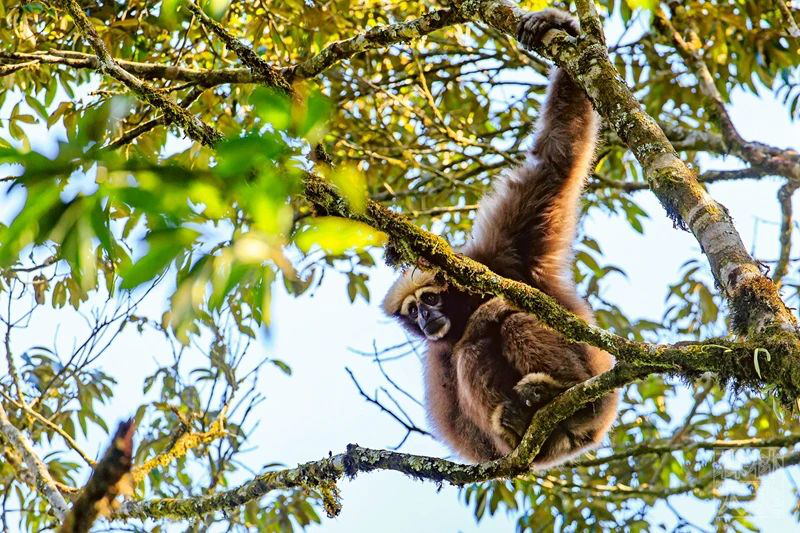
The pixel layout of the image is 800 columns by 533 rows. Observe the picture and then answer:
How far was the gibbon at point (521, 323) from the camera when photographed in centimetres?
481

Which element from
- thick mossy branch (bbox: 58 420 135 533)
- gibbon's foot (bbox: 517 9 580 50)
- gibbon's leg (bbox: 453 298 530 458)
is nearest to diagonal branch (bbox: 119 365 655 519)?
gibbon's leg (bbox: 453 298 530 458)

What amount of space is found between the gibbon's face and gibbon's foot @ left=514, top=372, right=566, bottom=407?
100 centimetres

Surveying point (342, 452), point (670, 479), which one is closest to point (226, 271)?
point (342, 452)

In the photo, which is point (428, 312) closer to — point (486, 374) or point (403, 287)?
point (403, 287)

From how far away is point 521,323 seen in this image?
499 centimetres

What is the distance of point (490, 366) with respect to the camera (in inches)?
196

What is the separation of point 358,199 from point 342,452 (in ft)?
8.14

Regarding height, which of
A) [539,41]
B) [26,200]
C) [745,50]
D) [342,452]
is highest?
[745,50]

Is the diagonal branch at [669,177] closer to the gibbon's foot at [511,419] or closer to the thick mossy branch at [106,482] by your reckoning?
the gibbon's foot at [511,419]

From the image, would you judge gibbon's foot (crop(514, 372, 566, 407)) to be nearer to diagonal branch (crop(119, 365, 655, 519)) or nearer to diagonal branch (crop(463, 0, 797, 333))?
diagonal branch (crop(119, 365, 655, 519))

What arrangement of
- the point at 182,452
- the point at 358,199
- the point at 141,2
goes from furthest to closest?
the point at 141,2
the point at 182,452
the point at 358,199

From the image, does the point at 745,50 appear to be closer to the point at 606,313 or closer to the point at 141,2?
the point at 606,313

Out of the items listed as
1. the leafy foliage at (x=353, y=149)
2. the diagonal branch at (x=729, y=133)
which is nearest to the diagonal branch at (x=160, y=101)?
the leafy foliage at (x=353, y=149)

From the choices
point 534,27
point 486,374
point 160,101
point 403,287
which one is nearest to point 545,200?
point 486,374
